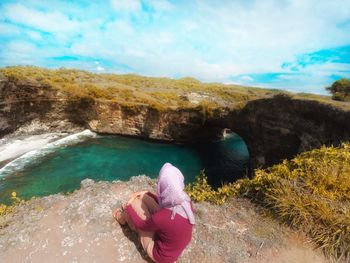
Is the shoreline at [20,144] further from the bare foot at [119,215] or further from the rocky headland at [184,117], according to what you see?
the bare foot at [119,215]

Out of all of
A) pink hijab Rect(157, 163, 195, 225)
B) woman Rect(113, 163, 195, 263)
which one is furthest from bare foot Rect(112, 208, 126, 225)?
pink hijab Rect(157, 163, 195, 225)

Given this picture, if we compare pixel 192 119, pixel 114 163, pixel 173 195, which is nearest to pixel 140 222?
pixel 173 195

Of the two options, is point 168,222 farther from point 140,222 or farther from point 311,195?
point 311,195

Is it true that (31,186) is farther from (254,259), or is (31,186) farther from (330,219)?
(330,219)

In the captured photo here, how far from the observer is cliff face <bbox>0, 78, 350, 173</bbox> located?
19080mm

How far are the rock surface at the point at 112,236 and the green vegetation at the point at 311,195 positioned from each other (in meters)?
0.31

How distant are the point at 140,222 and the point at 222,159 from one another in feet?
83.4

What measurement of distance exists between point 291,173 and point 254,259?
8.48ft

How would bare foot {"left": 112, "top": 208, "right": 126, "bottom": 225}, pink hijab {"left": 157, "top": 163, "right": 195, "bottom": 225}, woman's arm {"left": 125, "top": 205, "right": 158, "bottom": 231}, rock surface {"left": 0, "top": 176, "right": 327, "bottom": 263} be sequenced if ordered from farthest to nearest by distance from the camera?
bare foot {"left": 112, "top": 208, "right": 126, "bottom": 225} → rock surface {"left": 0, "top": 176, "right": 327, "bottom": 263} → woman's arm {"left": 125, "top": 205, "right": 158, "bottom": 231} → pink hijab {"left": 157, "top": 163, "right": 195, "bottom": 225}

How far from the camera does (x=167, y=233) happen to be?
4.12 m

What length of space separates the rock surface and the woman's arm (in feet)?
2.02

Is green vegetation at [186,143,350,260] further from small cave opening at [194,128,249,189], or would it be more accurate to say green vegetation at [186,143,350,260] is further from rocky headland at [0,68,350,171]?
small cave opening at [194,128,249,189]

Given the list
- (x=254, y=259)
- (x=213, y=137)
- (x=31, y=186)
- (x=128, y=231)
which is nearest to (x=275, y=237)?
(x=254, y=259)

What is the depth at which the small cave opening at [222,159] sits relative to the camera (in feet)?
78.1
